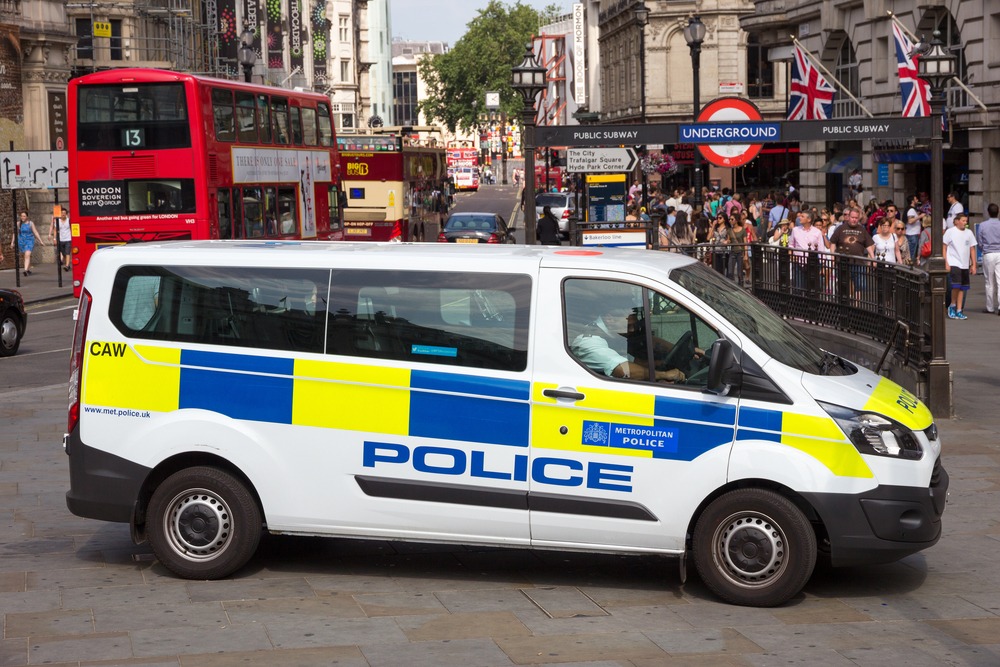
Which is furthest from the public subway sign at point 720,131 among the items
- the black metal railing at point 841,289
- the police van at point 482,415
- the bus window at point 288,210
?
the bus window at point 288,210

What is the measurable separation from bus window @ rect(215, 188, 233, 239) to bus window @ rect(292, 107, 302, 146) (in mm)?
3188

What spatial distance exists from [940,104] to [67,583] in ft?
33.5

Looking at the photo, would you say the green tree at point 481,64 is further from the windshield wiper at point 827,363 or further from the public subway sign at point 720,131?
the windshield wiper at point 827,363

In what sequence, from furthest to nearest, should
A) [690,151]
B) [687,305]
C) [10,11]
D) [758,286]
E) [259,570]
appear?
[690,151]
[10,11]
[758,286]
[259,570]
[687,305]

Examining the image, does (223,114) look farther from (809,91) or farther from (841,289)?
(809,91)

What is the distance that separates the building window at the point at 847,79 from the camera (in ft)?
122

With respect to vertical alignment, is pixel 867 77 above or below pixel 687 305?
above

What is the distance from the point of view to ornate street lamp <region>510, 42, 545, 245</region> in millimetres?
13531

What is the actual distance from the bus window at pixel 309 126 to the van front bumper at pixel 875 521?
19.5m

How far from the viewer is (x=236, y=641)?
5859mm

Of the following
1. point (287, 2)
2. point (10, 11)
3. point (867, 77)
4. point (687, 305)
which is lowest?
point (687, 305)

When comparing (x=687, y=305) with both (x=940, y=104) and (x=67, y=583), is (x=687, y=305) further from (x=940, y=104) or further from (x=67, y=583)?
(x=940, y=104)

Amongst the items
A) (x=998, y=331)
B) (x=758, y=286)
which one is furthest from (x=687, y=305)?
(x=998, y=331)

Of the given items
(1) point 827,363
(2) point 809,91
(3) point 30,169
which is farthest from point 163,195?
(2) point 809,91
